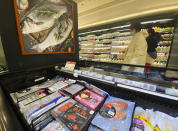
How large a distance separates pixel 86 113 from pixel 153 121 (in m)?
0.49

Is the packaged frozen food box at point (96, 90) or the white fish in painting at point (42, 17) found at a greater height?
the white fish in painting at point (42, 17)

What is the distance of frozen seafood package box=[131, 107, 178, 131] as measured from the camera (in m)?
0.51

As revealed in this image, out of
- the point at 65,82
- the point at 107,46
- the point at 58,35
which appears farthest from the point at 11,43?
the point at 107,46

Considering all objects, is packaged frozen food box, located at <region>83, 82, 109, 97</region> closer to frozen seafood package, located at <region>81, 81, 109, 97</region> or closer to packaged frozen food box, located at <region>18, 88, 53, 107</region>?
frozen seafood package, located at <region>81, 81, 109, 97</region>

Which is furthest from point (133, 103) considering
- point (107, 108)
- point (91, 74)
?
point (91, 74)

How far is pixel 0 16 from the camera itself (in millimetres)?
895

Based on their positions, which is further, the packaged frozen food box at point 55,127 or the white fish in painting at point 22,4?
the white fish in painting at point 22,4

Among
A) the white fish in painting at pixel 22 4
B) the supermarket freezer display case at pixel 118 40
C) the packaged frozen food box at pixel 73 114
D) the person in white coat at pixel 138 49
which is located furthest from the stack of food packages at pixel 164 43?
the white fish in painting at pixel 22 4

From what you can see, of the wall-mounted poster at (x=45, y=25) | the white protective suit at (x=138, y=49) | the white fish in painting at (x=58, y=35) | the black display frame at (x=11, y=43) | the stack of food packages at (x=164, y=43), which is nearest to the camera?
the black display frame at (x=11, y=43)

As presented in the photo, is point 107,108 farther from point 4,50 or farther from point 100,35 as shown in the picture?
point 100,35

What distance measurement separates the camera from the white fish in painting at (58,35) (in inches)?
50.7

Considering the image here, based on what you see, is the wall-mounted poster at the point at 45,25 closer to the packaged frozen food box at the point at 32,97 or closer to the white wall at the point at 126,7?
the packaged frozen food box at the point at 32,97

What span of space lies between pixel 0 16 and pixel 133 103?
1.73 m

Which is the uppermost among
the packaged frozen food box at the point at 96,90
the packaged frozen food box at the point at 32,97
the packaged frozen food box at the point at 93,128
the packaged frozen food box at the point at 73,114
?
the packaged frozen food box at the point at 96,90
